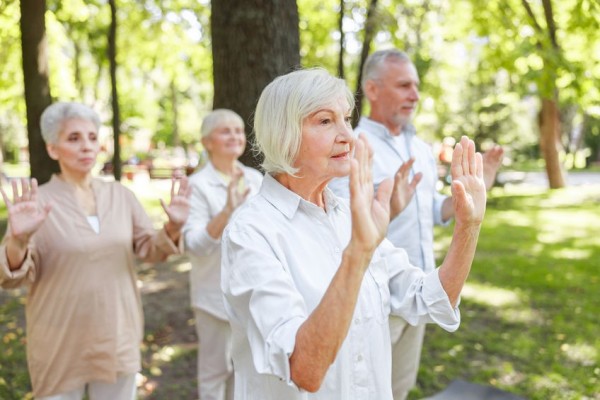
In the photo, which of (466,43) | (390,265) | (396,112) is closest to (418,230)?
(396,112)

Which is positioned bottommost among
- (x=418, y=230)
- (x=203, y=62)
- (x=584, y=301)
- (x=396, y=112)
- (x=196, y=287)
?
(x=584, y=301)

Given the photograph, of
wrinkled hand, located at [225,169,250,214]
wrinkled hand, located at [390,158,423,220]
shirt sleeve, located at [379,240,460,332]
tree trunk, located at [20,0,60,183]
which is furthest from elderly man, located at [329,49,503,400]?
tree trunk, located at [20,0,60,183]

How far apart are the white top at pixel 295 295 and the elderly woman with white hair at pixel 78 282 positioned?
1451 millimetres

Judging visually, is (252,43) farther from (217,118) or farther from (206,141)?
(206,141)

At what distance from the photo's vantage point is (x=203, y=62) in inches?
570

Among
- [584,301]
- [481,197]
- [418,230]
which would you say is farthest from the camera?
[584,301]

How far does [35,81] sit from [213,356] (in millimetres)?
3702

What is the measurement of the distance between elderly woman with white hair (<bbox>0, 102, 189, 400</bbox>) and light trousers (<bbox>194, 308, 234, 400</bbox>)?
0.81 m

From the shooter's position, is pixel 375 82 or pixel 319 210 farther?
pixel 375 82

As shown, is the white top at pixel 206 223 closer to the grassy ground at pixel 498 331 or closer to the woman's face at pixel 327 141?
the grassy ground at pixel 498 331

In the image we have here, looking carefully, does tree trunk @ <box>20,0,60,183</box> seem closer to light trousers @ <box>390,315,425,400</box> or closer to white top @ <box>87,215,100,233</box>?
white top @ <box>87,215,100,233</box>

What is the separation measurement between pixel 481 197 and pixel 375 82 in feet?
6.81

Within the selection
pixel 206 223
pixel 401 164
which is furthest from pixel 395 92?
pixel 206 223

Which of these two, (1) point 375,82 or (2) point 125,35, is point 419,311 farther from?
(2) point 125,35
